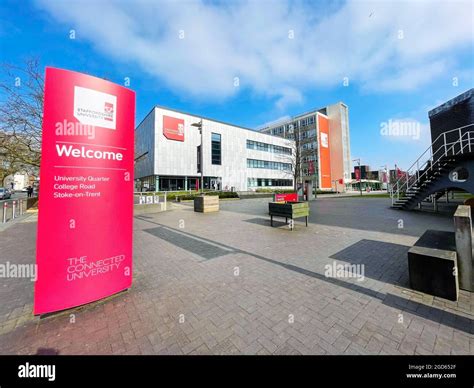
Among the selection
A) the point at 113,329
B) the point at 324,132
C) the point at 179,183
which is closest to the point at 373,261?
the point at 113,329

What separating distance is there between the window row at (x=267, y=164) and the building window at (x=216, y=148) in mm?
8331

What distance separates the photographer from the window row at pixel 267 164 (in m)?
48.3

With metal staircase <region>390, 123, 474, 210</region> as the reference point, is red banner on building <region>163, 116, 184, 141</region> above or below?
above

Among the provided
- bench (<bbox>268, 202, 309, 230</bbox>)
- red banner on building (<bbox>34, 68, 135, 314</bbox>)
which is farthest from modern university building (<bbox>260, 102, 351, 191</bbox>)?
red banner on building (<bbox>34, 68, 135, 314</bbox>)

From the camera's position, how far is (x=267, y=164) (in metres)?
51.9

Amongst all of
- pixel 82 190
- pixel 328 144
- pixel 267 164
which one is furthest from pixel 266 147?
pixel 82 190

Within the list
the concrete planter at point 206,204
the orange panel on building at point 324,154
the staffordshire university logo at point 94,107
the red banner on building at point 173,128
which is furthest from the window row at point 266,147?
the staffordshire university logo at point 94,107

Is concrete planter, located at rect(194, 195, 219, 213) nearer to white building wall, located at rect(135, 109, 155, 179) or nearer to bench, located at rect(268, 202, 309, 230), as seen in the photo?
bench, located at rect(268, 202, 309, 230)

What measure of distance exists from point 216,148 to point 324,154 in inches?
1379

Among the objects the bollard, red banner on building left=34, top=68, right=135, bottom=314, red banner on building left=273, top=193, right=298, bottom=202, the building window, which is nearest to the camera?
red banner on building left=34, top=68, right=135, bottom=314

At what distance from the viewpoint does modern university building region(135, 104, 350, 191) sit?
34969 millimetres

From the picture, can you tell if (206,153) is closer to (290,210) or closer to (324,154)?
(290,210)
